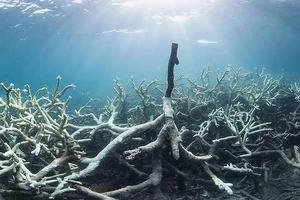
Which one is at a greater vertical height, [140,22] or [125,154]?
[125,154]

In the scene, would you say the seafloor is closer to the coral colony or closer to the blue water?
the coral colony

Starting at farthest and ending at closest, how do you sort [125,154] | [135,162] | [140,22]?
[140,22]
[135,162]
[125,154]

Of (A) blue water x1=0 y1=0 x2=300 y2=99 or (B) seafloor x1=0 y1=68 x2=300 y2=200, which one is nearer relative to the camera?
(B) seafloor x1=0 y1=68 x2=300 y2=200

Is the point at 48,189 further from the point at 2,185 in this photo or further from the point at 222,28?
the point at 222,28

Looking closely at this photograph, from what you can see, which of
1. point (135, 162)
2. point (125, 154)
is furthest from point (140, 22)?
point (125, 154)

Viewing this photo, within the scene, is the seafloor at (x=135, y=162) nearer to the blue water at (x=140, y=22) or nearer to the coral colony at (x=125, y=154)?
the coral colony at (x=125, y=154)

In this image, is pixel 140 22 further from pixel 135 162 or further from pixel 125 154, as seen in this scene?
pixel 125 154

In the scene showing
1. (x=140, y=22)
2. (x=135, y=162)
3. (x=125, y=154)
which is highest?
(x=125, y=154)

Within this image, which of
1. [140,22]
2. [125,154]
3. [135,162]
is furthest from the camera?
[140,22]

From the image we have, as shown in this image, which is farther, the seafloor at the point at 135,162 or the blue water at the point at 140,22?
the blue water at the point at 140,22

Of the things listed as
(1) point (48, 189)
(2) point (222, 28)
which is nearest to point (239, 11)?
(2) point (222, 28)

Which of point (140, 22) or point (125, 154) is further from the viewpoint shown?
point (140, 22)

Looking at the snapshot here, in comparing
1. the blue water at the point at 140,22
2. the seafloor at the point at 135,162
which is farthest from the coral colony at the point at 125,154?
the blue water at the point at 140,22

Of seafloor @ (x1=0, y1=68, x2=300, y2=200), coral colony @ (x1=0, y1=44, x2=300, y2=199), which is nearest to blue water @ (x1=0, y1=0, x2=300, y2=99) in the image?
coral colony @ (x1=0, y1=44, x2=300, y2=199)
